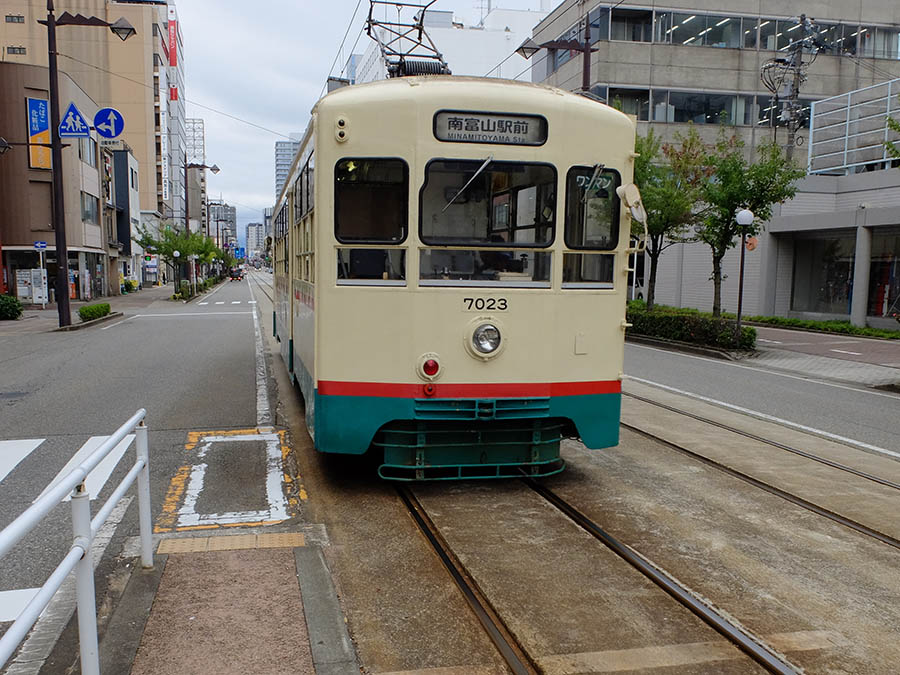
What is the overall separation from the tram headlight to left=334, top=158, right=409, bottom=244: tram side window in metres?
0.93

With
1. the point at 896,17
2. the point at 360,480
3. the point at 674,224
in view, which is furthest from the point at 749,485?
the point at 896,17

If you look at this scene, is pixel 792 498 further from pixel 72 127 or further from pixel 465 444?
pixel 72 127

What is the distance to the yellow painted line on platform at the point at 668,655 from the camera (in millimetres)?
3471

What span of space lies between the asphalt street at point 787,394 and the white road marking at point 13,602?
8.48 meters

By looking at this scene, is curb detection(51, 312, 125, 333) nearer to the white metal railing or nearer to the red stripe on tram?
the red stripe on tram

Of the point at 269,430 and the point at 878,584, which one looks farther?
the point at 269,430

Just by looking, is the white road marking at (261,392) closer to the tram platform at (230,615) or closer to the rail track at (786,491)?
the tram platform at (230,615)

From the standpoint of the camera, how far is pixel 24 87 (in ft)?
108

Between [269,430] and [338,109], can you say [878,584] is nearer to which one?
[338,109]

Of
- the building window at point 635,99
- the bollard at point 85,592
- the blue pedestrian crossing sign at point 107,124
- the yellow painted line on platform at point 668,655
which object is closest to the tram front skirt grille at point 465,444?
the yellow painted line on platform at point 668,655

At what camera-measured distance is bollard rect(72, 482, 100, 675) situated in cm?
298

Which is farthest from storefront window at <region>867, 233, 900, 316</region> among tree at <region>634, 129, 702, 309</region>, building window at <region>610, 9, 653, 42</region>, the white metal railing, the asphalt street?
building window at <region>610, 9, 653, 42</region>

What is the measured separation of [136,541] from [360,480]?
6.43 feet

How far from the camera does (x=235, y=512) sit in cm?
564
